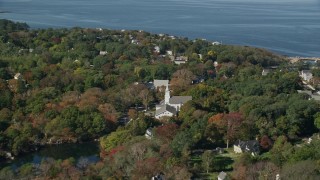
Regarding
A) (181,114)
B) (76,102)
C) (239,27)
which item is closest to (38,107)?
(76,102)

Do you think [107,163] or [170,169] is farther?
[107,163]

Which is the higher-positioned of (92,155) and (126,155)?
(126,155)

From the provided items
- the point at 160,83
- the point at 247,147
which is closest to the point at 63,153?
the point at 247,147

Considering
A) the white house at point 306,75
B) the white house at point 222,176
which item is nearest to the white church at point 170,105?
the white house at point 222,176

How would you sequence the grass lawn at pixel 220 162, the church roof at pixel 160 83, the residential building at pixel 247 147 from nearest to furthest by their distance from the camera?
the grass lawn at pixel 220 162
the residential building at pixel 247 147
the church roof at pixel 160 83

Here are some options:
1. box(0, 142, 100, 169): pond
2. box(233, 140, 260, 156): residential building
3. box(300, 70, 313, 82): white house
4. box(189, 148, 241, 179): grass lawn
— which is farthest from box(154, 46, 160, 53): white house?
box(189, 148, 241, 179): grass lawn

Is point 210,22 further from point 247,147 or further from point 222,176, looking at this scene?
point 222,176

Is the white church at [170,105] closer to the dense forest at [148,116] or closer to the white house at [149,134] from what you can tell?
the dense forest at [148,116]

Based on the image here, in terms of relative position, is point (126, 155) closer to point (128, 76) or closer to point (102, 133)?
point (102, 133)
